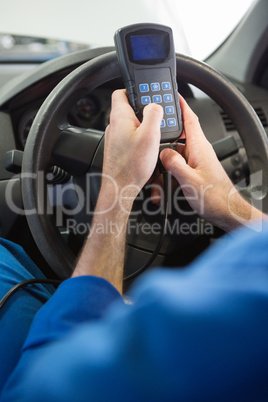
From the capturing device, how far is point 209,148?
25.4 inches

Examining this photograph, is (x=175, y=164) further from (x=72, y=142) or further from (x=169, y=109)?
(x=72, y=142)

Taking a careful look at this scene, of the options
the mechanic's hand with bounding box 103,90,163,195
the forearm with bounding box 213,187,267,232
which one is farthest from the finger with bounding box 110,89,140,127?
the forearm with bounding box 213,187,267,232

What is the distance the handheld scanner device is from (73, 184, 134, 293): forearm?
6.1 inches

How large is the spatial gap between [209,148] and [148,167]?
0.45ft

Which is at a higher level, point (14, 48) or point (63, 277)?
point (14, 48)

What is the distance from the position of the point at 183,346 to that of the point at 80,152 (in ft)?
1.67

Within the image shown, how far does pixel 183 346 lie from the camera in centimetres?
Answer: 28

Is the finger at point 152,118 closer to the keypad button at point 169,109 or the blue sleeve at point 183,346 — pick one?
the keypad button at point 169,109

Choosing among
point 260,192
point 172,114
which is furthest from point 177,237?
point 172,114

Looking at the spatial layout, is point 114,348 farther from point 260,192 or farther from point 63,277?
point 260,192

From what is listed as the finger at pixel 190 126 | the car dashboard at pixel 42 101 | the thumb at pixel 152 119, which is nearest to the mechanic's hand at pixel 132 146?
the thumb at pixel 152 119

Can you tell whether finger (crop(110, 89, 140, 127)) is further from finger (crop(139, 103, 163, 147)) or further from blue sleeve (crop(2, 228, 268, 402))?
blue sleeve (crop(2, 228, 268, 402))

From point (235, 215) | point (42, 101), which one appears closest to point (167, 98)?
point (235, 215)

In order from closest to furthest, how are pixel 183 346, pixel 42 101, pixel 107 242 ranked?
pixel 183 346
pixel 107 242
pixel 42 101
